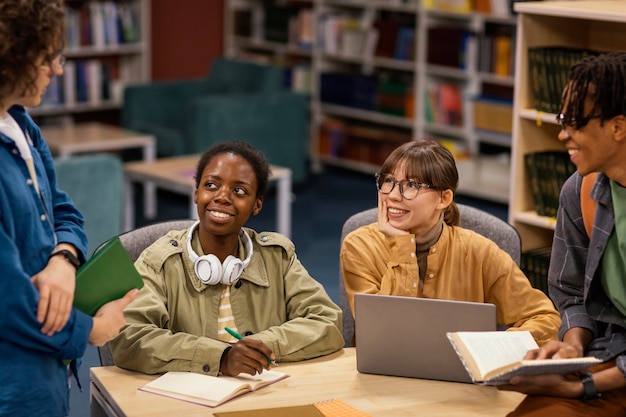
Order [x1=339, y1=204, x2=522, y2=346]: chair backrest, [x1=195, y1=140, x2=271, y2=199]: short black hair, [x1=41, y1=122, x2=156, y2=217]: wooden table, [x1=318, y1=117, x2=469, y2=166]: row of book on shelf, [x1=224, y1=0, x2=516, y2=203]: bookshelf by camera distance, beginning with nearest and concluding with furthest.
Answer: [x1=195, y1=140, x2=271, y2=199]: short black hair
[x1=339, y1=204, x2=522, y2=346]: chair backrest
[x1=41, y1=122, x2=156, y2=217]: wooden table
[x1=224, y1=0, x2=516, y2=203]: bookshelf
[x1=318, y1=117, x2=469, y2=166]: row of book on shelf

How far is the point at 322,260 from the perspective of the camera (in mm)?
5781

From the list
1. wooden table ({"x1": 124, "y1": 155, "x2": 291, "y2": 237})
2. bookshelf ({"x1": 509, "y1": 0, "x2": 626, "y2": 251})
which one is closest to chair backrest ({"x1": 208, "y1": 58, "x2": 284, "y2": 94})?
wooden table ({"x1": 124, "y1": 155, "x2": 291, "y2": 237})

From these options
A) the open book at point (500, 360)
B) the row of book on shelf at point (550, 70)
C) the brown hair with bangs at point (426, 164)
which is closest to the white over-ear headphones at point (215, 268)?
the brown hair with bangs at point (426, 164)

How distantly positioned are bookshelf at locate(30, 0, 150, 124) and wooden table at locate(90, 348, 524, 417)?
18.3 ft

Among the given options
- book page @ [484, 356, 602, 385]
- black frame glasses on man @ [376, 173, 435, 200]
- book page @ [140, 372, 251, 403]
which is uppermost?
black frame glasses on man @ [376, 173, 435, 200]

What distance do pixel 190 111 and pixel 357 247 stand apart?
440 cm

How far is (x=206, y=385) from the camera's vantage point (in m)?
2.20

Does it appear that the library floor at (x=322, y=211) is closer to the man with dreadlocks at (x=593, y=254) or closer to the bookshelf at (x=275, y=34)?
the bookshelf at (x=275, y=34)

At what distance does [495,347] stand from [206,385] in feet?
2.01

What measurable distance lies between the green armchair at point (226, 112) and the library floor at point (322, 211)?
23 centimetres

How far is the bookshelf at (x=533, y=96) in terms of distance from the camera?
13.6ft

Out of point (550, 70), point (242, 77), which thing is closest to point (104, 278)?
point (550, 70)

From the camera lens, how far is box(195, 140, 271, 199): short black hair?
2557 mm

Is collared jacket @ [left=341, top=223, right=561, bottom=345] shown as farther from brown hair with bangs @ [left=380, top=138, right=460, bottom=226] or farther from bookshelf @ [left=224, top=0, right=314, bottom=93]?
bookshelf @ [left=224, top=0, right=314, bottom=93]
